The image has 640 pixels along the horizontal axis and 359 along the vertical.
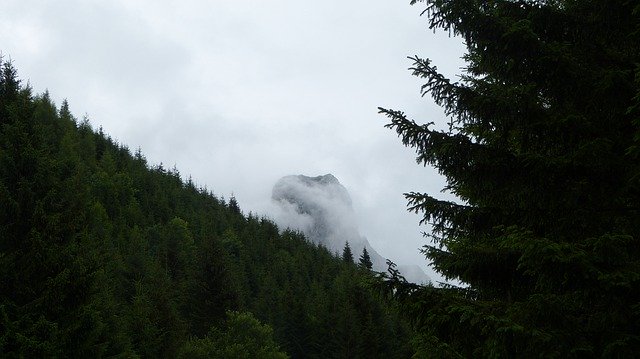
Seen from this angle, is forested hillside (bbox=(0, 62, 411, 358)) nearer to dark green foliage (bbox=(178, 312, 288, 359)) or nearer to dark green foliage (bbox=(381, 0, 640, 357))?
dark green foliage (bbox=(178, 312, 288, 359))

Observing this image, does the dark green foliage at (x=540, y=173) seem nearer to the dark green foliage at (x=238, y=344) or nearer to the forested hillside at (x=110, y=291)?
the forested hillside at (x=110, y=291)

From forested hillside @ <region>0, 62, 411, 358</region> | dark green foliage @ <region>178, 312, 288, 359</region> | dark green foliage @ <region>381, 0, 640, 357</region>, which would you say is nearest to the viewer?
dark green foliage @ <region>381, 0, 640, 357</region>

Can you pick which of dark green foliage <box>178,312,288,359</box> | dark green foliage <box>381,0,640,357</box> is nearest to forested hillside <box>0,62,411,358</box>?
dark green foliage <box>178,312,288,359</box>

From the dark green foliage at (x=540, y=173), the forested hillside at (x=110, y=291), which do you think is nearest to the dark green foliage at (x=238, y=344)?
the forested hillside at (x=110, y=291)

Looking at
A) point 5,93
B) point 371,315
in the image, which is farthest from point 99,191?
point 5,93

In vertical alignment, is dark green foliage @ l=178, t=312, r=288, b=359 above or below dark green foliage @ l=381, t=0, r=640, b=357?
below

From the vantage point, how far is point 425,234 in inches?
475

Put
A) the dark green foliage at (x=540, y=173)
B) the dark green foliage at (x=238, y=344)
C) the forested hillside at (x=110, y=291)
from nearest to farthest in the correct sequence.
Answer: the dark green foliage at (x=540, y=173) < the forested hillside at (x=110, y=291) < the dark green foliage at (x=238, y=344)

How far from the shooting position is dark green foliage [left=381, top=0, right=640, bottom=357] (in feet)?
18.4

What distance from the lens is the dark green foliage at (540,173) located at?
5613 millimetres

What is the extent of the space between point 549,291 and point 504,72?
9.99ft

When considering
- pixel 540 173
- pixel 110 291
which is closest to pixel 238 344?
pixel 110 291

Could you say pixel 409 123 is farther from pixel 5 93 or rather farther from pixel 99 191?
pixel 99 191

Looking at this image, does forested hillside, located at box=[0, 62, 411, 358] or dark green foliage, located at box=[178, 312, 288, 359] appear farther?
dark green foliage, located at box=[178, 312, 288, 359]
